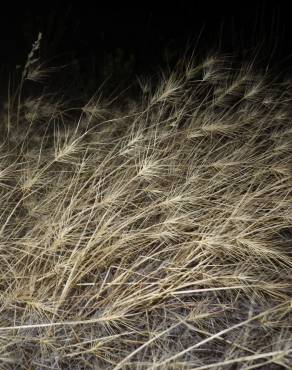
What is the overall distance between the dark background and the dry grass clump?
64cm

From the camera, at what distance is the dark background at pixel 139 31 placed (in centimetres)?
224

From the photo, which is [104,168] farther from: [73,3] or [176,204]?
[73,3]

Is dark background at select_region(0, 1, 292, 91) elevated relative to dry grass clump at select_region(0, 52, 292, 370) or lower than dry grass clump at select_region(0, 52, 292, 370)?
elevated

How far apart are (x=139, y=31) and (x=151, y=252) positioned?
1566 mm

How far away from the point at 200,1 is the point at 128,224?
169 centimetres

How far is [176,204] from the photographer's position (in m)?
1.40

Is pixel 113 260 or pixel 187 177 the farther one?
pixel 187 177

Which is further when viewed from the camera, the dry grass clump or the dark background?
the dark background

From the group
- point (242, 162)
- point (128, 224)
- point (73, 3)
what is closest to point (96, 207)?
point (128, 224)

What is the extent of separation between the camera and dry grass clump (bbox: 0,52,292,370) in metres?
1.10

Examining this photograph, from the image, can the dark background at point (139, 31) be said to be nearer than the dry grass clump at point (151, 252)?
No

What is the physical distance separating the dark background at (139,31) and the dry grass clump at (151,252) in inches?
25.1

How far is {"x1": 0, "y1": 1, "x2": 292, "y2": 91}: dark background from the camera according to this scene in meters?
2.24

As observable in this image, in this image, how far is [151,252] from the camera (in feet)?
4.37
